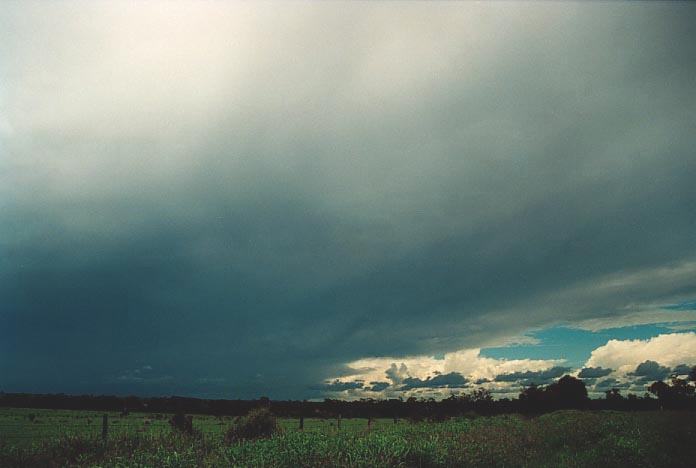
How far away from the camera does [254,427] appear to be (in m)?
29.9

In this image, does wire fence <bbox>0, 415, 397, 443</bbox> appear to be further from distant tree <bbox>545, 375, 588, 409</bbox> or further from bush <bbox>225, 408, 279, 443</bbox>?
distant tree <bbox>545, 375, 588, 409</bbox>

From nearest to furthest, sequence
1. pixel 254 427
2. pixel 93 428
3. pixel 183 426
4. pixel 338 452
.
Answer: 1. pixel 338 452
2. pixel 254 427
3. pixel 183 426
4. pixel 93 428

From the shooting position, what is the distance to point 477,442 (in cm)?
2972

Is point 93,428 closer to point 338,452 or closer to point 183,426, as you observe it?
point 183,426

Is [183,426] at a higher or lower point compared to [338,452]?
lower

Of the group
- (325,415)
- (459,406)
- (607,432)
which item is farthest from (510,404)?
(607,432)

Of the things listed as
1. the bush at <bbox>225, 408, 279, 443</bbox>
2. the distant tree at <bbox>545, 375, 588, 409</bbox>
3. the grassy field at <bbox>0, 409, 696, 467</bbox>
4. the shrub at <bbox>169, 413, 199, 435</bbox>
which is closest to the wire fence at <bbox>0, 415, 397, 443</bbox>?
the shrub at <bbox>169, 413, 199, 435</bbox>

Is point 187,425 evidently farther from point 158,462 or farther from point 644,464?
point 644,464

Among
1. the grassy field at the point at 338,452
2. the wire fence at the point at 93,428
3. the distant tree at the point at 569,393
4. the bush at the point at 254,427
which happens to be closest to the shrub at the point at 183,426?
the wire fence at the point at 93,428

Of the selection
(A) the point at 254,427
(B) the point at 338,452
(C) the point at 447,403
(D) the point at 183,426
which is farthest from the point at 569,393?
(B) the point at 338,452

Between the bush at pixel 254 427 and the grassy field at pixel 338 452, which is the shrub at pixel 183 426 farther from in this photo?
the bush at pixel 254 427

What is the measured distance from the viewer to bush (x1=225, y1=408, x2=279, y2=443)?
1164 inches

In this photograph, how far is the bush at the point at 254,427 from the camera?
29.6 metres

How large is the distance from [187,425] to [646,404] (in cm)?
15835
